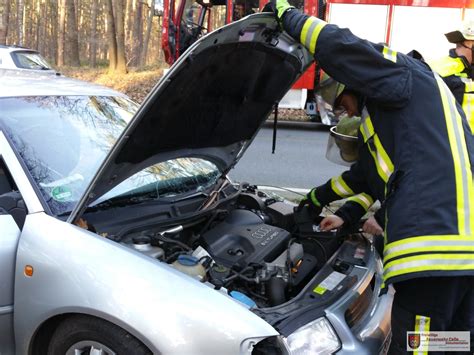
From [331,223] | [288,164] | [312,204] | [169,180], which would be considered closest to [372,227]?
[331,223]

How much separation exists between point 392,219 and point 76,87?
2.14 metres

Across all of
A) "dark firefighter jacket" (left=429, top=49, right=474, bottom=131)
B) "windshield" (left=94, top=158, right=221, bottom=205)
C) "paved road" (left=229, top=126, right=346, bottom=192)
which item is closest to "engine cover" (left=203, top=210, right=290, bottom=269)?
"windshield" (left=94, top=158, right=221, bottom=205)

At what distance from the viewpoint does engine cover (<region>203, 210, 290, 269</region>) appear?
268 centimetres

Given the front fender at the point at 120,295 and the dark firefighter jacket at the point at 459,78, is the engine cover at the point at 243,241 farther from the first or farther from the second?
the dark firefighter jacket at the point at 459,78

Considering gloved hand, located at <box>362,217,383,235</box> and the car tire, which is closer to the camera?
the car tire

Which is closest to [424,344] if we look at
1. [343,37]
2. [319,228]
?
[319,228]

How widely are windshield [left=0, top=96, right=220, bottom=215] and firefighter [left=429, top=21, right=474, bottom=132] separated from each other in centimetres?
163

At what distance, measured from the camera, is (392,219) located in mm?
2064

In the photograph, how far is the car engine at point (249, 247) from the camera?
2400mm

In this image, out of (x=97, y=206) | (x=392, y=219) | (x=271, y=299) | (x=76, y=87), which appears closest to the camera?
(x=392, y=219)

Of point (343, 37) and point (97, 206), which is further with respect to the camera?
point (97, 206)

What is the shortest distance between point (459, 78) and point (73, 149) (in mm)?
2347

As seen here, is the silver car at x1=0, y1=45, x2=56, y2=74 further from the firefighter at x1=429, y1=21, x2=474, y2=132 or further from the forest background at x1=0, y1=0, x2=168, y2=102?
the firefighter at x1=429, y1=21, x2=474, y2=132

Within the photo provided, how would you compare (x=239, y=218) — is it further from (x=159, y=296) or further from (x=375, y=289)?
(x=159, y=296)
